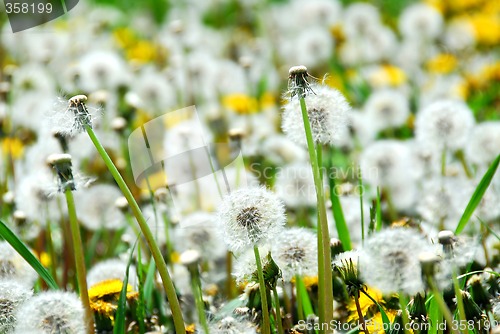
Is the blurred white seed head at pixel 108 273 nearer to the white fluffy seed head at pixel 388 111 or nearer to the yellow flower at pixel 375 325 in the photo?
the yellow flower at pixel 375 325

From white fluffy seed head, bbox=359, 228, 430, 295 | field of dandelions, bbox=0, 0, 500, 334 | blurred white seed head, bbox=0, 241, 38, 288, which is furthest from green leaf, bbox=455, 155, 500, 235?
blurred white seed head, bbox=0, 241, 38, 288

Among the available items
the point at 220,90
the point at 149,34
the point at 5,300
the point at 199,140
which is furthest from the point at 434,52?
the point at 5,300

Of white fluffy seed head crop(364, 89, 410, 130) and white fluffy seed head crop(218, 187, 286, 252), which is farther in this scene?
white fluffy seed head crop(364, 89, 410, 130)

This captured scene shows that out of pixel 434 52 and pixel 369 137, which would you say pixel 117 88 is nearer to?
pixel 369 137

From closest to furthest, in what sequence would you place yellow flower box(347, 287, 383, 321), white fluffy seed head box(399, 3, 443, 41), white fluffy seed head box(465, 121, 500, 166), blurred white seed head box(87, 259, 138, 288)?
yellow flower box(347, 287, 383, 321), blurred white seed head box(87, 259, 138, 288), white fluffy seed head box(465, 121, 500, 166), white fluffy seed head box(399, 3, 443, 41)

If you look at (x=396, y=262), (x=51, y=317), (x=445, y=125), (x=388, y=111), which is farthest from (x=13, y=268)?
(x=388, y=111)

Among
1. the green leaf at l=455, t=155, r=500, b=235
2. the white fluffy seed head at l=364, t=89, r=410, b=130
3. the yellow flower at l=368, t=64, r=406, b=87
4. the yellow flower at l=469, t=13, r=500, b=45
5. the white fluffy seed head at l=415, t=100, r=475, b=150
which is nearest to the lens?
the green leaf at l=455, t=155, r=500, b=235

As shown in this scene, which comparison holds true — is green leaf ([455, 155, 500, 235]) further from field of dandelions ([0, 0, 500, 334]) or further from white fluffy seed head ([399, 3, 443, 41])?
white fluffy seed head ([399, 3, 443, 41])

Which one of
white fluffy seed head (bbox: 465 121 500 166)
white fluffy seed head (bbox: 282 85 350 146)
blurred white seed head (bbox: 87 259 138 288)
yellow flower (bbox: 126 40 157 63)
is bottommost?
blurred white seed head (bbox: 87 259 138 288)
